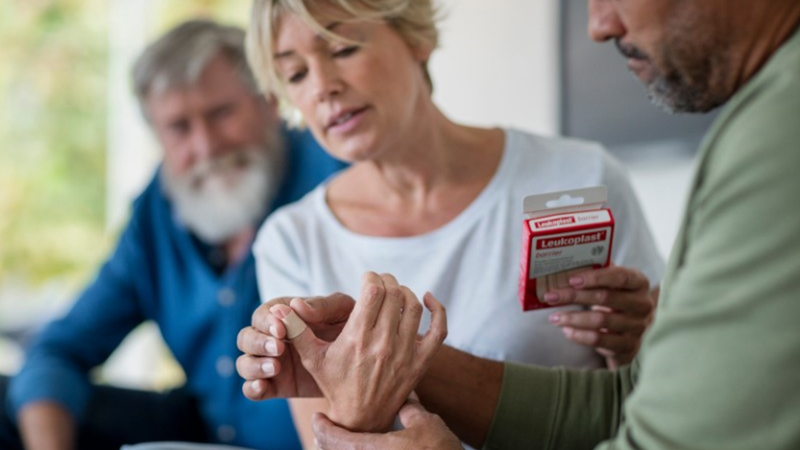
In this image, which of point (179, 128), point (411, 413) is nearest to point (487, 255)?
point (411, 413)

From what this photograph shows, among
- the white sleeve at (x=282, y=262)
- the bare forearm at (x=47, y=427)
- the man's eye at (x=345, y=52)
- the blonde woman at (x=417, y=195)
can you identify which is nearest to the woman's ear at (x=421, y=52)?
the blonde woman at (x=417, y=195)

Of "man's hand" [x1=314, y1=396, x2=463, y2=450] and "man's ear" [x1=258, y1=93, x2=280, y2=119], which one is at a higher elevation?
"man's ear" [x1=258, y1=93, x2=280, y2=119]

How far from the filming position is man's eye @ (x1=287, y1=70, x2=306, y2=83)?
1.36 meters

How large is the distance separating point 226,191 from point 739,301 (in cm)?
157

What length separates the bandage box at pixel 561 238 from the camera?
3.46 ft

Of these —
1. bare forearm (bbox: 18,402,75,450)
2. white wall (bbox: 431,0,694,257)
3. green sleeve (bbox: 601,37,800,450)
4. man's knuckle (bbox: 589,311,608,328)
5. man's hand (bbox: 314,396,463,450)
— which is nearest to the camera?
green sleeve (bbox: 601,37,800,450)

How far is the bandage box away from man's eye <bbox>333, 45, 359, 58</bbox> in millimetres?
423

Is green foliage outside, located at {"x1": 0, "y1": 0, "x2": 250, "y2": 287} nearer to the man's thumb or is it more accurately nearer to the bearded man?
the bearded man

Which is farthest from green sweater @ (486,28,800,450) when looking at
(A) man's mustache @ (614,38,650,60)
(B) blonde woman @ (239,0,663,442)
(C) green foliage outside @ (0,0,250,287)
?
(C) green foliage outside @ (0,0,250,287)

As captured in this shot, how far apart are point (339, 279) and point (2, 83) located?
3.55 meters

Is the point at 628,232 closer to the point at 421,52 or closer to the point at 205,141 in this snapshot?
the point at 421,52

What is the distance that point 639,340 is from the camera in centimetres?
127

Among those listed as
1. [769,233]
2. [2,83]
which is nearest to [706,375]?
[769,233]

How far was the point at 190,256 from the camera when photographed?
2.04 metres
